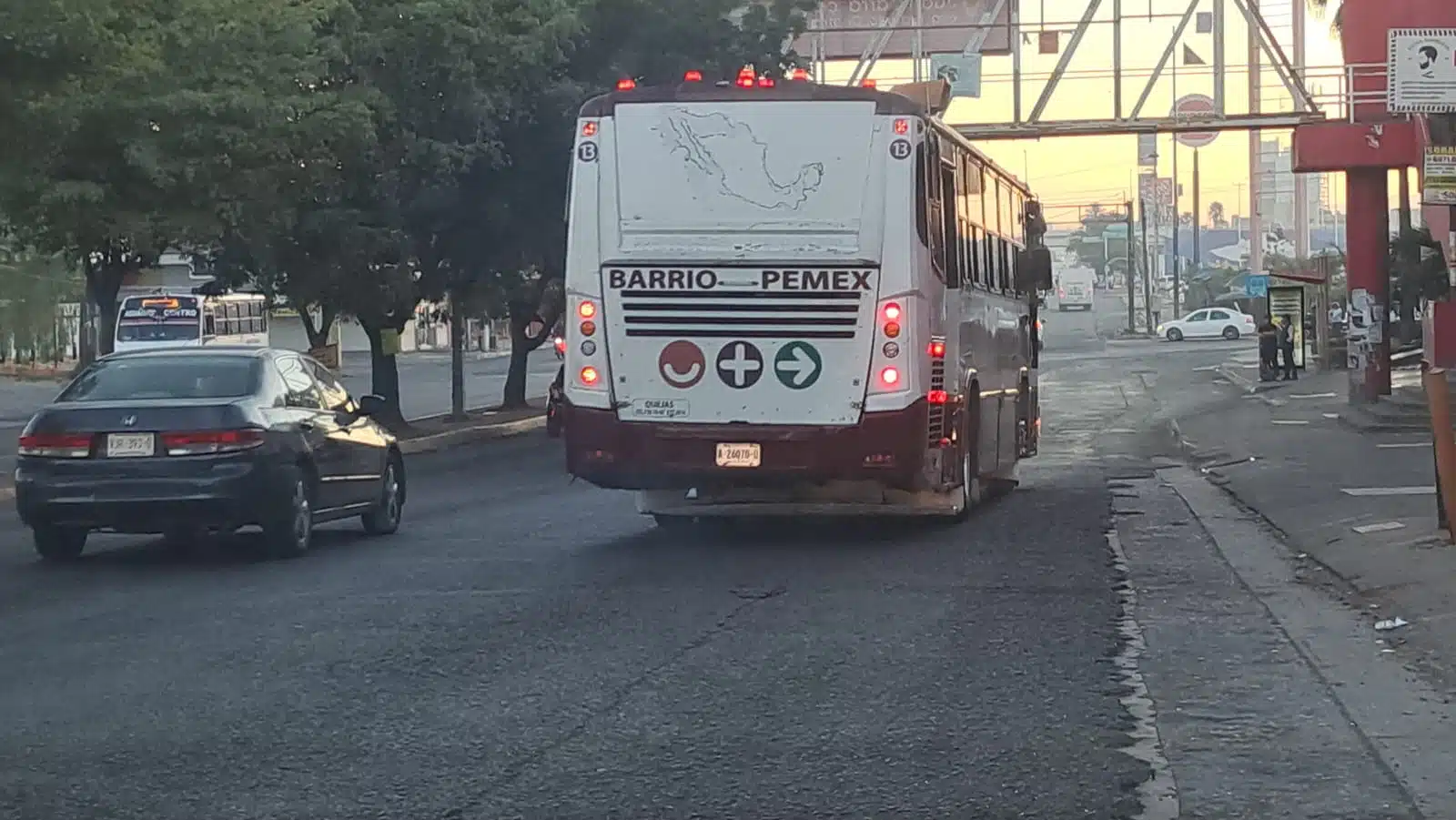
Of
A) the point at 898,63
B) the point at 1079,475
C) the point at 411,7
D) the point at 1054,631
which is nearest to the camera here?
the point at 1054,631

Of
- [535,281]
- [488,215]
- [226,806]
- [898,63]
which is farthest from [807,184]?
[898,63]

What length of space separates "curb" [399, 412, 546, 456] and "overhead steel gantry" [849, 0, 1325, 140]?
9.74 meters

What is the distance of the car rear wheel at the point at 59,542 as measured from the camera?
48.0 ft

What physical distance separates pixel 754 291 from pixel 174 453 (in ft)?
14.0

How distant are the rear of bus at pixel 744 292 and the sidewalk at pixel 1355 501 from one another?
342 centimetres

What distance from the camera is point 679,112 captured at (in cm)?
1514

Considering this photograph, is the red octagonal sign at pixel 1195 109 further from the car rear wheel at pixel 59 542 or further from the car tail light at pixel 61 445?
the car tail light at pixel 61 445

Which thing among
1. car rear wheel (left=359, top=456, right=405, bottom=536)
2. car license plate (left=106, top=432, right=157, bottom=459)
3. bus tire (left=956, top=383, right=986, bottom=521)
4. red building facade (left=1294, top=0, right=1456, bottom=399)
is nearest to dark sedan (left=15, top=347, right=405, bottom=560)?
car license plate (left=106, top=432, right=157, bottom=459)

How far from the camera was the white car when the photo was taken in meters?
88.6

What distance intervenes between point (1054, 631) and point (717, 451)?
4.36 m

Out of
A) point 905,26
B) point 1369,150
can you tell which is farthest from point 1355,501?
point 905,26

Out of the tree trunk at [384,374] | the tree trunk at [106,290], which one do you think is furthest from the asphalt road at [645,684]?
the tree trunk at [384,374]

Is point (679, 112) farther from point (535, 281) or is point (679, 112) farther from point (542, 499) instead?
point (535, 281)

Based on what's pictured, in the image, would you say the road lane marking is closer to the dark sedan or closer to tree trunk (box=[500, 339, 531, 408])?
the dark sedan
